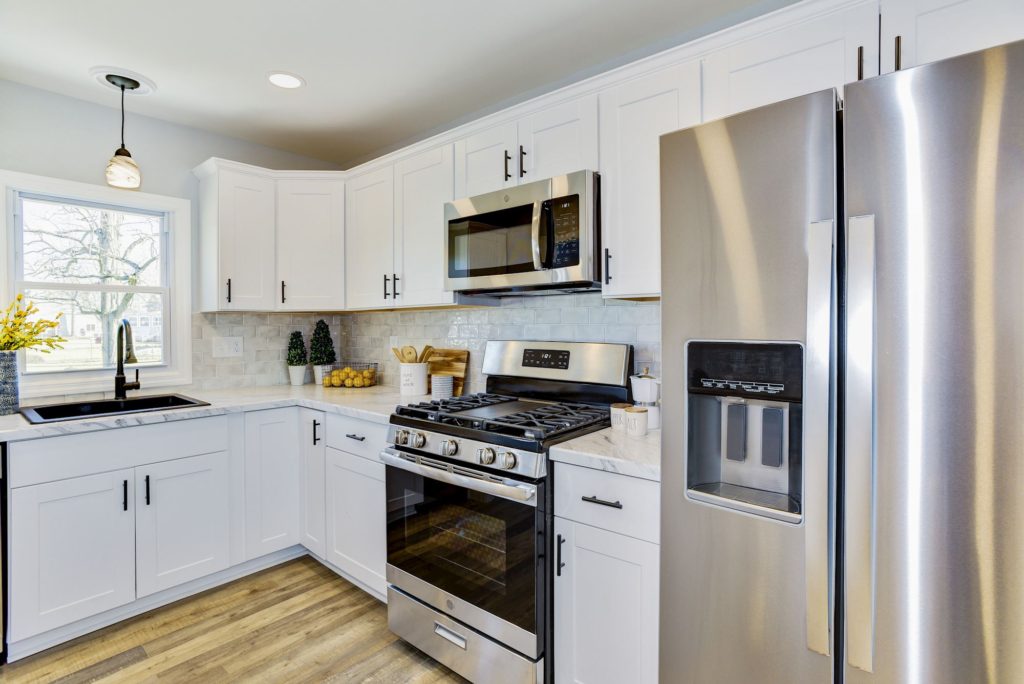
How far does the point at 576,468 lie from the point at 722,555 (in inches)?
19.6

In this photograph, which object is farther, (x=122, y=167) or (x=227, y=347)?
(x=227, y=347)

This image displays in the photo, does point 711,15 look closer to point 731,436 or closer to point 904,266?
point 904,266

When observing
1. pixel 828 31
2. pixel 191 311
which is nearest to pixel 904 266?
pixel 828 31

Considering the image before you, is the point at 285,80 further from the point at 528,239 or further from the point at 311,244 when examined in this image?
the point at 528,239

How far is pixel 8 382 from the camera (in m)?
2.29

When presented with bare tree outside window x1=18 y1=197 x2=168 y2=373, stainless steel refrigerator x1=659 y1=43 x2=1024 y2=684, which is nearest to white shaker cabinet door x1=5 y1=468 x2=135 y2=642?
bare tree outside window x1=18 y1=197 x2=168 y2=373

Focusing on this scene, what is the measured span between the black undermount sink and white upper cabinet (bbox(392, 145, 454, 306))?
1175mm

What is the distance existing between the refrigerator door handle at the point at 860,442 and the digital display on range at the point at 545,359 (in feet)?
4.49

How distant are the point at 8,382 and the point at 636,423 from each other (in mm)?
2717

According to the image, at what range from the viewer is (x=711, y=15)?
6.72 feet

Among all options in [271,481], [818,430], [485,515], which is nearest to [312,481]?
[271,481]

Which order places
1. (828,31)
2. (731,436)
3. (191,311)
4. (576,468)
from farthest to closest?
(191,311) < (576,468) < (828,31) < (731,436)

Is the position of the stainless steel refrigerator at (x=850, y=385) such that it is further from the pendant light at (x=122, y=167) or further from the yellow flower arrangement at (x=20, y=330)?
the yellow flower arrangement at (x=20, y=330)

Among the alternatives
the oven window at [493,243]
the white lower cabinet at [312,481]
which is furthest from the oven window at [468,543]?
the oven window at [493,243]
